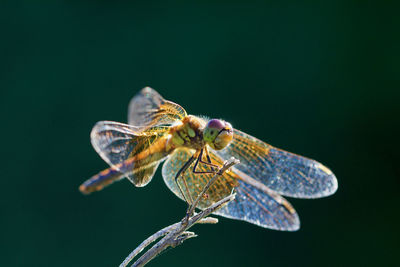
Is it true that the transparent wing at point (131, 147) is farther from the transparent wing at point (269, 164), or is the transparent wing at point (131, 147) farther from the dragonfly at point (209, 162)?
the transparent wing at point (269, 164)

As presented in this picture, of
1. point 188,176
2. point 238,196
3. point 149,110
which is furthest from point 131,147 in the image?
point 238,196

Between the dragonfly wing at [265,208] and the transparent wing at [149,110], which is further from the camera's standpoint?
the dragonfly wing at [265,208]

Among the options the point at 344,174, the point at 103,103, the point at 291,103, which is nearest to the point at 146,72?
the point at 103,103

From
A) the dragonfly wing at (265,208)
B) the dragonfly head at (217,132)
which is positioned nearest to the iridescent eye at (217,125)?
the dragonfly head at (217,132)

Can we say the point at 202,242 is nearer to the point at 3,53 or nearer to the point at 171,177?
the point at 171,177

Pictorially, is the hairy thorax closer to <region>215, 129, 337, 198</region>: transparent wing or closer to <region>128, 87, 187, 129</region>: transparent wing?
<region>128, 87, 187, 129</region>: transparent wing

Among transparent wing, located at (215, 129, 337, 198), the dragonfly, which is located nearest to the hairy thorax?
the dragonfly
